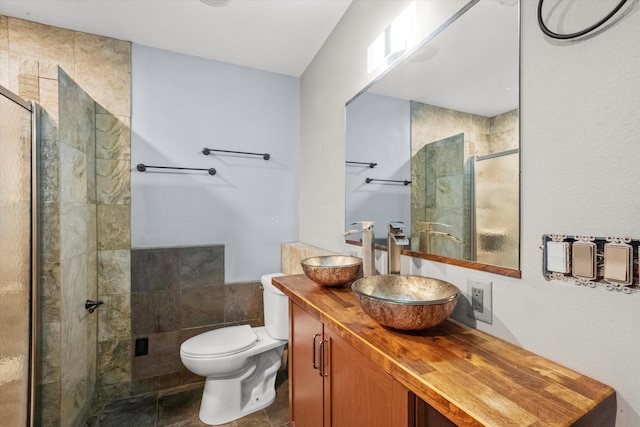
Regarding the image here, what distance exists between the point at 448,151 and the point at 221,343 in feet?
5.79

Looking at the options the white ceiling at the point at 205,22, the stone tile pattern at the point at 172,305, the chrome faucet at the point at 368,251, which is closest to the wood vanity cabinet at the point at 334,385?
the chrome faucet at the point at 368,251

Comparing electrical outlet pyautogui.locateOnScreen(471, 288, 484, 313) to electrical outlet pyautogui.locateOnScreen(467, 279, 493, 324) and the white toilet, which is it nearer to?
electrical outlet pyautogui.locateOnScreen(467, 279, 493, 324)

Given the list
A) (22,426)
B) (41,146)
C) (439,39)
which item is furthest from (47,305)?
(439,39)

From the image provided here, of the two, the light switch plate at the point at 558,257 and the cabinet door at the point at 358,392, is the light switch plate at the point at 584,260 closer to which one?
the light switch plate at the point at 558,257

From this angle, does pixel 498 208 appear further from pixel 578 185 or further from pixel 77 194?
pixel 77 194

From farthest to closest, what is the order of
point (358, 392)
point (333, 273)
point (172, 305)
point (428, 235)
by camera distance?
point (172, 305) → point (333, 273) → point (428, 235) → point (358, 392)

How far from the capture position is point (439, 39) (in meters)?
1.14

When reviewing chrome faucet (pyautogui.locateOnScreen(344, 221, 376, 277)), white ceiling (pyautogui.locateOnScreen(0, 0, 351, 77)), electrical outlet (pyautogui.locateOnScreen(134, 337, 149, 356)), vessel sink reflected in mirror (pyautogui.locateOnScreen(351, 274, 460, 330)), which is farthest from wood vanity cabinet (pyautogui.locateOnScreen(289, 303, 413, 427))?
white ceiling (pyautogui.locateOnScreen(0, 0, 351, 77))

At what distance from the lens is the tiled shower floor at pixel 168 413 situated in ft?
6.04

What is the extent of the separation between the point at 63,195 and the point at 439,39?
6.70ft

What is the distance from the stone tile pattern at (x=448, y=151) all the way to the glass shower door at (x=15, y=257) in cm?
186

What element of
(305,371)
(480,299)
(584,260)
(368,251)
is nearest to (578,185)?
(584,260)

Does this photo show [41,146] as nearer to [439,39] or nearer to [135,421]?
[135,421]

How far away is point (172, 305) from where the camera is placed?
2.21 m
